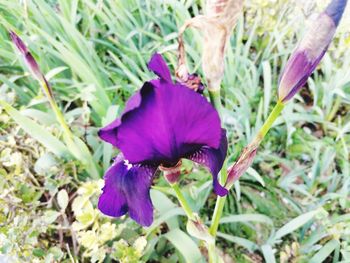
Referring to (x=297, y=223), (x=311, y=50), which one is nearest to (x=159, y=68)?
(x=311, y=50)

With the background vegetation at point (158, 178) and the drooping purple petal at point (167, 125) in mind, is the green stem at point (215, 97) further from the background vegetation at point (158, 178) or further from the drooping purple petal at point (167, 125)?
the background vegetation at point (158, 178)

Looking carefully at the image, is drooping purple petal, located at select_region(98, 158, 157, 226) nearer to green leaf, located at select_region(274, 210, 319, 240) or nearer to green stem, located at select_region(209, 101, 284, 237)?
green stem, located at select_region(209, 101, 284, 237)

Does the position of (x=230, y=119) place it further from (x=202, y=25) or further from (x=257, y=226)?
(x=202, y=25)

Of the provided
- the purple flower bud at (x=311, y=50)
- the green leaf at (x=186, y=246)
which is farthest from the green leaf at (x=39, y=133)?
the purple flower bud at (x=311, y=50)

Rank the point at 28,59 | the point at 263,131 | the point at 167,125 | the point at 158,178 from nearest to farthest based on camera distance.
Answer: the point at 167,125, the point at 263,131, the point at 28,59, the point at 158,178

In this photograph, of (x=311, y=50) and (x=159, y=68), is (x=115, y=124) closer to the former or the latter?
(x=159, y=68)

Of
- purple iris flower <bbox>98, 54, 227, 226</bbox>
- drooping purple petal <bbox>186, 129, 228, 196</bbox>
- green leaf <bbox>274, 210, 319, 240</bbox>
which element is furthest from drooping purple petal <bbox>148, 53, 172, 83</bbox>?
green leaf <bbox>274, 210, 319, 240</bbox>
